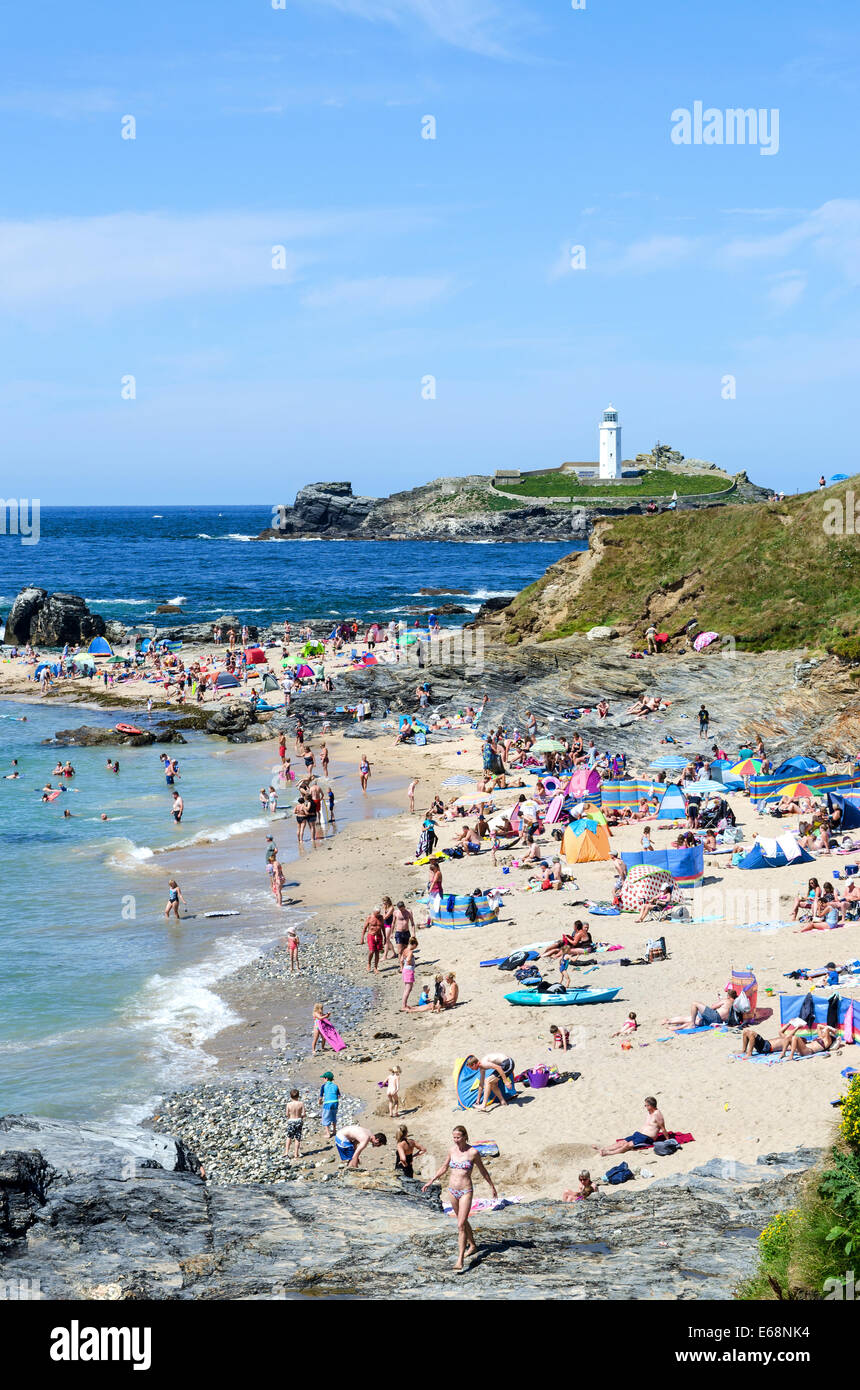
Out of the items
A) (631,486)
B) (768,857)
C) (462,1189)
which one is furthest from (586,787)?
(631,486)

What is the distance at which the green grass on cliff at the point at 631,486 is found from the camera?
164 m

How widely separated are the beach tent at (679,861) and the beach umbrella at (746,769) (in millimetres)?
7844

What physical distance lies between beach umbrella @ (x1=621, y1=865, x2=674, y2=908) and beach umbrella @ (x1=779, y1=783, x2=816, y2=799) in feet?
25.6

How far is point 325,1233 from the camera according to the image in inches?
454

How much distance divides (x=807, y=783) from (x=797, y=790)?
13.6 inches

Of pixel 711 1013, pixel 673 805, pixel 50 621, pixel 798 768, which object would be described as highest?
pixel 50 621

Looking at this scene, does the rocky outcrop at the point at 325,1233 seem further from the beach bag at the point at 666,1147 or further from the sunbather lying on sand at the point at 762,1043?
the sunbather lying on sand at the point at 762,1043

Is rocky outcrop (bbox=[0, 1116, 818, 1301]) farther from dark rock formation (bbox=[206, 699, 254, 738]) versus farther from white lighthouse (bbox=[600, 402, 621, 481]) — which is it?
white lighthouse (bbox=[600, 402, 621, 481])

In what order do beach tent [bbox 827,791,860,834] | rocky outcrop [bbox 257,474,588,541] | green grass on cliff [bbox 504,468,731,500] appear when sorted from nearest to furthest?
1. beach tent [bbox 827,791,860,834]
2. green grass on cliff [bbox 504,468,731,500]
3. rocky outcrop [bbox 257,474,588,541]

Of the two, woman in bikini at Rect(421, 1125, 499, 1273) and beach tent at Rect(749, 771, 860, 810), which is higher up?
beach tent at Rect(749, 771, 860, 810)

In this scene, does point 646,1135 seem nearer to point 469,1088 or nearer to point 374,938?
point 469,1088

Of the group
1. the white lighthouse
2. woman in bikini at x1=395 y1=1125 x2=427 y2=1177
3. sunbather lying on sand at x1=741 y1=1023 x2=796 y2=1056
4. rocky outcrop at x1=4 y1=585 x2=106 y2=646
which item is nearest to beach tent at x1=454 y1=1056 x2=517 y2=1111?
woman in bikini at x1=395 y1=1125 x2=427 y2=1177

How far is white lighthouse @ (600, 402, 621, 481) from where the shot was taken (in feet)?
559
